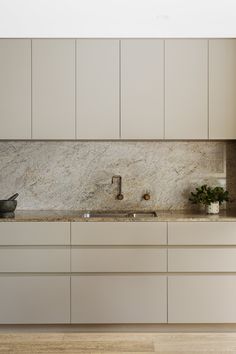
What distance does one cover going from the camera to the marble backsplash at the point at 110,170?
3777 millimetres

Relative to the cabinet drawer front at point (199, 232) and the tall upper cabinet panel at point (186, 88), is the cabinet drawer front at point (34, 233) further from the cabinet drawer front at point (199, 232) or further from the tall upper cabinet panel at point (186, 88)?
the tall upper cabinet panel at point (186, 88)

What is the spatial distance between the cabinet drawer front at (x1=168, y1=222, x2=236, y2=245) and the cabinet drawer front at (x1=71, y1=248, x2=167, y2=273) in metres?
0.16

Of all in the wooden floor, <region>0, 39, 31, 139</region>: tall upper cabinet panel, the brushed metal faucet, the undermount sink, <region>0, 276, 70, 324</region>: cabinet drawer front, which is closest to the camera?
the wooden floor

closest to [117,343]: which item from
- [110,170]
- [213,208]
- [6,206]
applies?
[6,206]

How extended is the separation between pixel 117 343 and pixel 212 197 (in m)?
2.52

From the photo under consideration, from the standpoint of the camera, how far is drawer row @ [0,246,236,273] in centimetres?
306

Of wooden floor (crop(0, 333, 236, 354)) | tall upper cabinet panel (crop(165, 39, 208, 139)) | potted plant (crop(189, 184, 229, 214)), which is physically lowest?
wooden floor (crop(0, 333, 236, 354))

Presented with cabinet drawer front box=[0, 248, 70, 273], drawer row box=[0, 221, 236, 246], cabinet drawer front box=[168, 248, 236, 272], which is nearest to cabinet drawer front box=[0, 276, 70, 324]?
cabinet drawer front box=[0, 248, 70, 273]

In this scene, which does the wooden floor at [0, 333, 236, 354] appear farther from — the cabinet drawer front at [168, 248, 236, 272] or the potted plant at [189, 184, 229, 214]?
the potted plant at [189, 184, 229, 214]

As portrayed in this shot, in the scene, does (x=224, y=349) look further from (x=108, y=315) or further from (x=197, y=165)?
(x=197, y=165)

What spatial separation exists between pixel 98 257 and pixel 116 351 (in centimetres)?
202

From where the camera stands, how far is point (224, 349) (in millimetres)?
1058
